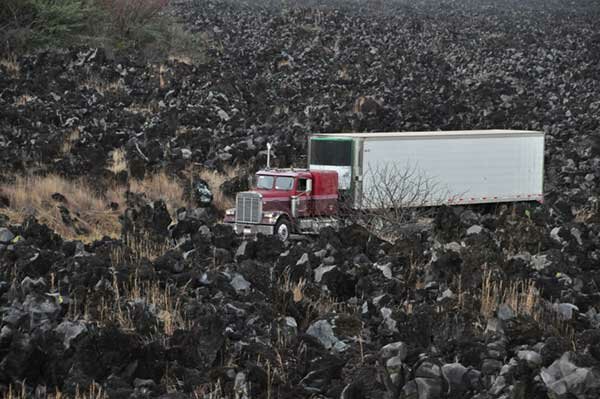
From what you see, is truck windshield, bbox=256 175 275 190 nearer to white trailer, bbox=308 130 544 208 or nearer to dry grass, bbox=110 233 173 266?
white trailer, bbox=308 130 544 208

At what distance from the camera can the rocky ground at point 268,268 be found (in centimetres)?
895

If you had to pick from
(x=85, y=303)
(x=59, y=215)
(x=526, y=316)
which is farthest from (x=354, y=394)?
(x=59, y=215)

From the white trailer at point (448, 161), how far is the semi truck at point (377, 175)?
0.02 metres

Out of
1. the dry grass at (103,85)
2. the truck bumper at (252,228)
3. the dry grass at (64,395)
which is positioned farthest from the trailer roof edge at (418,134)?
the dry grass at (64,395)

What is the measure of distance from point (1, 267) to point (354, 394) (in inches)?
244

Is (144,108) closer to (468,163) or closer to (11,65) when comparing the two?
(11,65)

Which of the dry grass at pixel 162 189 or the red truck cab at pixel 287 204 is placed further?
the dry grass at pixel 162 189

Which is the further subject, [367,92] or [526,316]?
[367,92]

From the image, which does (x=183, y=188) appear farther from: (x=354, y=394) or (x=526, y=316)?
(x=354, y=394)

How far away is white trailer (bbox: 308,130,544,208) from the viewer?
77.0 feet

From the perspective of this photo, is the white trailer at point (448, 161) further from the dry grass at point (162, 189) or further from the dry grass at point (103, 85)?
the dry grass at point (103, 85)

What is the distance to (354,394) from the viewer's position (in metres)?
8.40

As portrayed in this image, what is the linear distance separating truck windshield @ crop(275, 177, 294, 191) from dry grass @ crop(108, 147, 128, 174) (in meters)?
4.12

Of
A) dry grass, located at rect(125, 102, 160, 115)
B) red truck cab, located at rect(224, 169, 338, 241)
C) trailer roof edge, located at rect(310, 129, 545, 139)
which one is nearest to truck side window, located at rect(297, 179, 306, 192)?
red truck cab, located at rect(224, 169, 338, 241)
